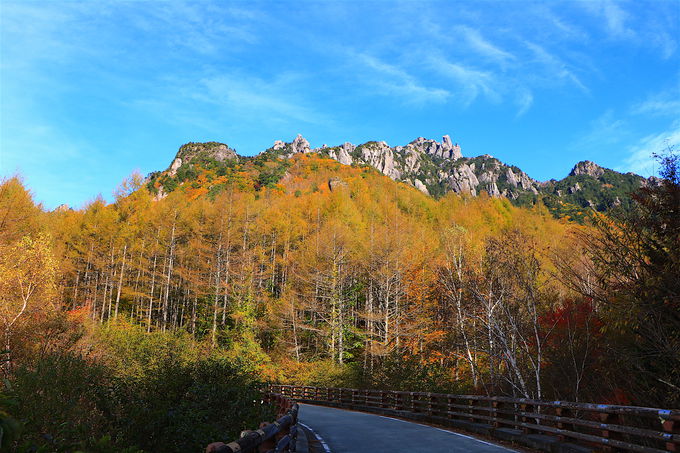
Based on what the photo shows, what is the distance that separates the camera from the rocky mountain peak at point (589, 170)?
187 meters

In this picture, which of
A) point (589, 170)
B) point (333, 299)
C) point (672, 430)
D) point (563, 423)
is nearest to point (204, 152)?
point (333, 299)

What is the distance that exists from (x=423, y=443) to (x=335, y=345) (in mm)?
31028

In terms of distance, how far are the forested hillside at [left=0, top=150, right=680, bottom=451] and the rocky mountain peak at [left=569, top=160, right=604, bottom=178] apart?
5097 inches

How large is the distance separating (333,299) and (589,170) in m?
189

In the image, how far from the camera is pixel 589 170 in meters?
192

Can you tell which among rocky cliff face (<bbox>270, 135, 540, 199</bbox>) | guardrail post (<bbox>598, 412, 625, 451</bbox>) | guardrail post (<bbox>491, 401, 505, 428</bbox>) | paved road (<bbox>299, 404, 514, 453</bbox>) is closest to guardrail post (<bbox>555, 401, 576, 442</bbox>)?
paved road (<bbox>299, 404, 514, 453</bbox>)

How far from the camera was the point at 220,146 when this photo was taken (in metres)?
170

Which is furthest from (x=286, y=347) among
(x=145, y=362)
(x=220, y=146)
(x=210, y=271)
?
(x=220, y=146)

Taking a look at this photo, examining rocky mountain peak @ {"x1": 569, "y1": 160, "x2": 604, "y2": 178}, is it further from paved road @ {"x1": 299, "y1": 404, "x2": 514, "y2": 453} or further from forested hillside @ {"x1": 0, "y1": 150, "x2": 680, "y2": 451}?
paved road @ {"x1": 299, "y1": 404, "x2": 514, "y2": 453}

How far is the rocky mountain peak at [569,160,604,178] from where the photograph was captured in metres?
187

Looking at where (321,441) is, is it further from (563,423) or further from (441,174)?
(441,174)

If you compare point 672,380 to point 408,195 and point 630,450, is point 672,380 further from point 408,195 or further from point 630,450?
point 408,195

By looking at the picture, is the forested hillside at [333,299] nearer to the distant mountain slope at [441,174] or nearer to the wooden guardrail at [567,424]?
the wooden guardrail at [567,424]

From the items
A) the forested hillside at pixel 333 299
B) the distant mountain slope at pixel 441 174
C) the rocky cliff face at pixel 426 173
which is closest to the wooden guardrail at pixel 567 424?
the forested hillside at pixel 333 299
